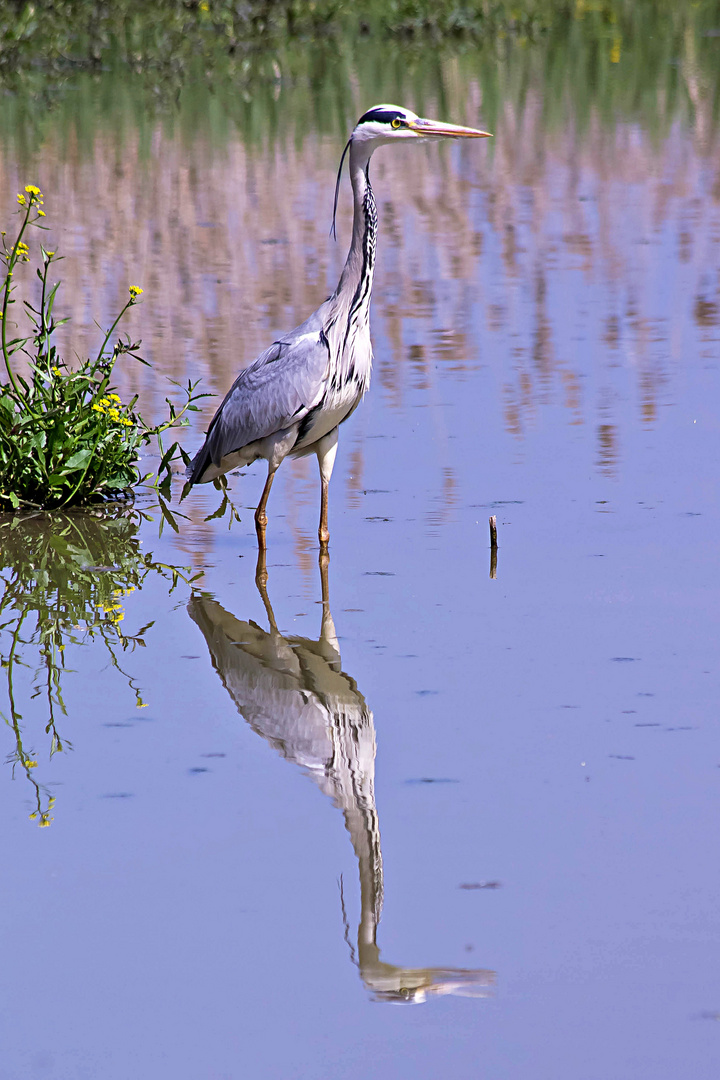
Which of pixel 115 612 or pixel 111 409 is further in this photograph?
pixel 111 409

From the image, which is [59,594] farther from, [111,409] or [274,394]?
[274,394]

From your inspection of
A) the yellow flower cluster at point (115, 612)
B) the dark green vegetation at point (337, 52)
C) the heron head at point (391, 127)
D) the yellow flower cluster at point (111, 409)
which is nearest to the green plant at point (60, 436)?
A: the yellow flower cluster at point (111, 409)

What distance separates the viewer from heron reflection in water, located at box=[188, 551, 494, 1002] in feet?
11.6

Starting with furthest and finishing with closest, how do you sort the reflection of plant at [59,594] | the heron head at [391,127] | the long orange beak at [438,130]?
the heron head at [391,127]
the long orange beak at [438,130]
the reflection of plant at [59,594]

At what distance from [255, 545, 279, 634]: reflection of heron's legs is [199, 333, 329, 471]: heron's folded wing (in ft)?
1.59

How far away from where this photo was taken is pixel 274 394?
6617mm

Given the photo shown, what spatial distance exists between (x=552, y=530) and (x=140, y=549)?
1.63 meters

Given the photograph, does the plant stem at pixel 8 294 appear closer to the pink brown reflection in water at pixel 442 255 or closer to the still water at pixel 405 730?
the still water at pixel 405 730

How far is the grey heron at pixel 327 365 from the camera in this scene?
654cm

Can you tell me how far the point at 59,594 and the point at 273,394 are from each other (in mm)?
1181

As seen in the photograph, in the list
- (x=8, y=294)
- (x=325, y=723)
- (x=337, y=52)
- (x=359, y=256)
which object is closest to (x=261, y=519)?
(x=359, y=256)

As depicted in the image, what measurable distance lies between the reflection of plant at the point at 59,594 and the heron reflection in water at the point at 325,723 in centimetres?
31

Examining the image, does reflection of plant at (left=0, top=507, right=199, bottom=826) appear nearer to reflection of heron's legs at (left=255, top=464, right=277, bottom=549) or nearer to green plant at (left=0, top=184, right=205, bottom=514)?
green plant at (left=0, top=184, right=205, bottom=514)

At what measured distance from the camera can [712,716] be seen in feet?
15.7
